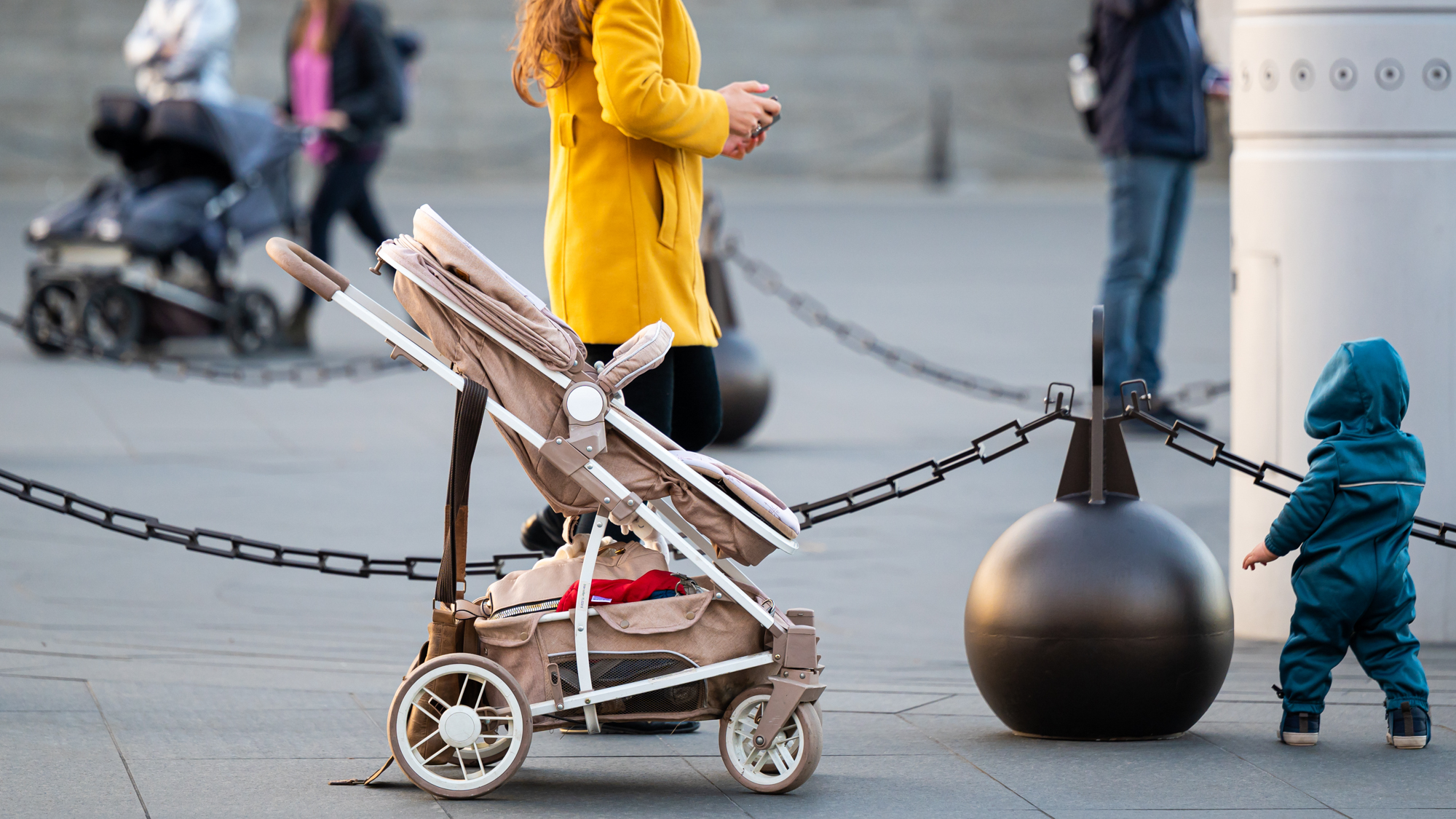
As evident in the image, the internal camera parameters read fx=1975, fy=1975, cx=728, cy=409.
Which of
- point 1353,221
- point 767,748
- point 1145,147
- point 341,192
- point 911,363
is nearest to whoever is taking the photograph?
point 767,748

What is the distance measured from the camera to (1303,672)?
4598mm

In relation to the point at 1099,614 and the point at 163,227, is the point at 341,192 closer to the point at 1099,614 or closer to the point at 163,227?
the point at 163,227

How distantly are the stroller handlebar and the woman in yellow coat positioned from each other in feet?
2.10

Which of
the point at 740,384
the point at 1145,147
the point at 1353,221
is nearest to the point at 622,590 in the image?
the point at 1353,221

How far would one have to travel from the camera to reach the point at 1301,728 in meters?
4.60

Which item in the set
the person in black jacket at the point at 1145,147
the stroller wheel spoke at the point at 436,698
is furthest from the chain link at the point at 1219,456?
the person in black jacket at the point at 1145,147

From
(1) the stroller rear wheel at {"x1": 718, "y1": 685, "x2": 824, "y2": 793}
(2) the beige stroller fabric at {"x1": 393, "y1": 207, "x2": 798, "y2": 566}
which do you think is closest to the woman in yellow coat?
(2) the beige stroller fabric at {"x1": 393, "y1": 207, "x2": 798, "y2": 566}

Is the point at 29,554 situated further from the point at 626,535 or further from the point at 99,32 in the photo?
the point at 99,32

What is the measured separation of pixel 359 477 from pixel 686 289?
422cm

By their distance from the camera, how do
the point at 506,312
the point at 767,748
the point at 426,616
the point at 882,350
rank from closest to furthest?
the point at 506,312 < the point at 767,748 < the point at 426,616 < the point at 882,350

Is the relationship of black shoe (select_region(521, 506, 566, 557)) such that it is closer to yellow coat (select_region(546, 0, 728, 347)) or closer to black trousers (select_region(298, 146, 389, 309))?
yellow coat (select_region(546, 0, 728, 347))

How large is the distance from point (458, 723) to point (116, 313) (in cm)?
846

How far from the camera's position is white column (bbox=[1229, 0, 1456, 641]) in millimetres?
5629

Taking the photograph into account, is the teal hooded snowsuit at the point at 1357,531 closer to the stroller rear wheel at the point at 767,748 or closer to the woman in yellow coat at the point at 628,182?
the stroller rear wheel at the point at 767,748
